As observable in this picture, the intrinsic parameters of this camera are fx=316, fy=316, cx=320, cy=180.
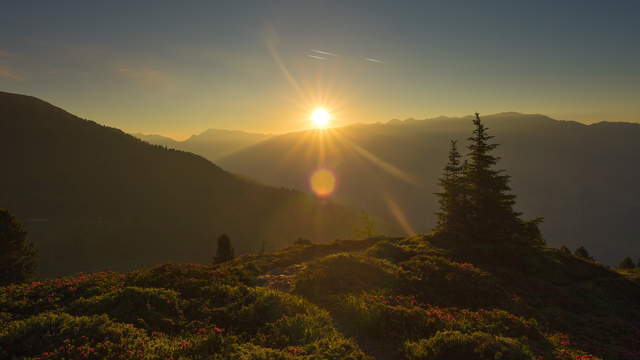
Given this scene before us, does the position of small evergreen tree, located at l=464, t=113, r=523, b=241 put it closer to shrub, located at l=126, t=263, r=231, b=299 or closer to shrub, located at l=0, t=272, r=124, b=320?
shrub, located at l=126, t=263, r=231, b=299

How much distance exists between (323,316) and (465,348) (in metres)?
4.70

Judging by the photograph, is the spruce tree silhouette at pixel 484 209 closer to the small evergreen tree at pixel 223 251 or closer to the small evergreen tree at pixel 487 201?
the small evergreen tree at pixel 487 201

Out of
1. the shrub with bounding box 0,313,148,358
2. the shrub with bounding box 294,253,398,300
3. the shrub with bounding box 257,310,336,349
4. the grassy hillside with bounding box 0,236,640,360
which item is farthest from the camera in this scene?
the shrub with bounding box 294,253,398,300

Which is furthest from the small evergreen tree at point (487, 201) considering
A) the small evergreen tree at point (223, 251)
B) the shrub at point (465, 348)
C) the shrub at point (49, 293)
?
the small evergreen tree at point (223, 251)

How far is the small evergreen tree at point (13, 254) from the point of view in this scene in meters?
25.4

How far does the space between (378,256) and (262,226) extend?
17029cm

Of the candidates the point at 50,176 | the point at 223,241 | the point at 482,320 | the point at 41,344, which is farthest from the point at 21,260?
the point at 50,176

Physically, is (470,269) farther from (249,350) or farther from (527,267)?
(249,350)

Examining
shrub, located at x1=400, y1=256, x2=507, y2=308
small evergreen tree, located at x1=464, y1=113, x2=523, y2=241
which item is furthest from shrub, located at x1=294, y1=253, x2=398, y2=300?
small evergreen tree, located at x1=464, y1=113, x2=523, y2=241

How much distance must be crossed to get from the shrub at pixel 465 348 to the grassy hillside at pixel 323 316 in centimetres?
4

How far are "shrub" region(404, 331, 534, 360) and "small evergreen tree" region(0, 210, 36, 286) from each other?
31723mm

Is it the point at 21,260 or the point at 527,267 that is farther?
the point at 21,260

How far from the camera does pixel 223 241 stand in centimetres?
4091

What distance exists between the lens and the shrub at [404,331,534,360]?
9.00 meters
